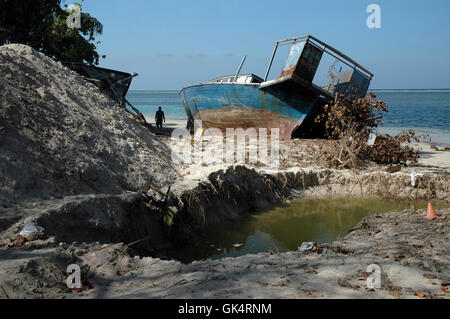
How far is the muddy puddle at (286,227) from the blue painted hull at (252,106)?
4.82 m

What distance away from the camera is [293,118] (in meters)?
13.4

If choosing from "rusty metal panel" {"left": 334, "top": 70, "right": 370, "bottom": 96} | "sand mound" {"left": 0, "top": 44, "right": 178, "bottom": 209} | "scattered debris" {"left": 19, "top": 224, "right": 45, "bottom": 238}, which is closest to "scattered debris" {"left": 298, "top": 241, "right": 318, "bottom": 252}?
"sand mound" {"left": 0, "top": 44, "right": 178, "bottom": 209}

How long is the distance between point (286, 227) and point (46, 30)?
1526cm

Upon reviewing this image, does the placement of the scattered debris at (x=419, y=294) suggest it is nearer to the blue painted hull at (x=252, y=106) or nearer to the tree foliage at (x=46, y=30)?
the blue painted hull at (x=252, y=106)

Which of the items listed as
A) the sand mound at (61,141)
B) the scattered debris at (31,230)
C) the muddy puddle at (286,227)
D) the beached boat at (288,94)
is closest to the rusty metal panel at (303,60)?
the beached boat at (288,94)

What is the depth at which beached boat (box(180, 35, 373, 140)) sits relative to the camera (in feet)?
40.7

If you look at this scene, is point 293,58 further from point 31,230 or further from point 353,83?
point 31,230

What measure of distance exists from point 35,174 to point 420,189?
27.1 feet

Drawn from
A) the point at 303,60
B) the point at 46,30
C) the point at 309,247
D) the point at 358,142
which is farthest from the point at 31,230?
the point at 46,30

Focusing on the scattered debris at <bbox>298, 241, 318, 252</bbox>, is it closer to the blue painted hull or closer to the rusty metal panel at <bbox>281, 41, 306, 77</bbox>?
the rusty metal panel at <bbox>281, 41, 306, 77</bbox>

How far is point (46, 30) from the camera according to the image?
17141 millimetres

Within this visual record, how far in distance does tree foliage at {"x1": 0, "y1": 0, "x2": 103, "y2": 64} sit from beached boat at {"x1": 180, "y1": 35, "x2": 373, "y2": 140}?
7.38 metres
